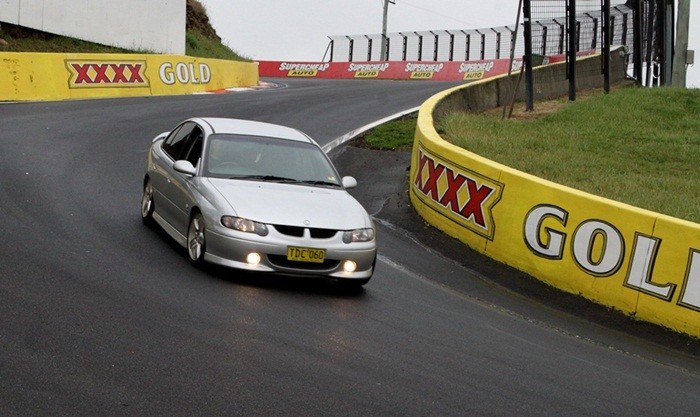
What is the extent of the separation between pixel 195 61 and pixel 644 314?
26537mm

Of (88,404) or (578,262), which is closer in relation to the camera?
(88,404)

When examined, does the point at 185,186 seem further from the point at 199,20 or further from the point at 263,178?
the point at 199,20

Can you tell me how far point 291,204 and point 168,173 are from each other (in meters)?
2.14

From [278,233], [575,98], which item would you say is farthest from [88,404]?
[575,98]

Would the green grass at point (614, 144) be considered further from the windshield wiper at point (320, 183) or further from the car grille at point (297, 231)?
the car grille at point (297, 231)

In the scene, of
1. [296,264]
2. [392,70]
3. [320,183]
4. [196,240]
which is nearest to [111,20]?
[392,70]

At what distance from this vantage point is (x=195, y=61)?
118ft

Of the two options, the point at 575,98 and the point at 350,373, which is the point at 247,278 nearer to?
the point at 350,373

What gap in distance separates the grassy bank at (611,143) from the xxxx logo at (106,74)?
31.3ft

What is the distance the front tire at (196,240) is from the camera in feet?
34.8

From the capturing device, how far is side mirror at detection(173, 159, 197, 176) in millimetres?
11336

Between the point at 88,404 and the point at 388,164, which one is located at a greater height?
the point at 88,404

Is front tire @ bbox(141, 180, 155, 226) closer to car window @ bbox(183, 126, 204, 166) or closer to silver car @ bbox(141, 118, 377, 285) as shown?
silver car @ bbox(141, 118, 377, 285)

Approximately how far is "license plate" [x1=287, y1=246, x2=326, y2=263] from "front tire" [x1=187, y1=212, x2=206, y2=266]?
2.85 feet
